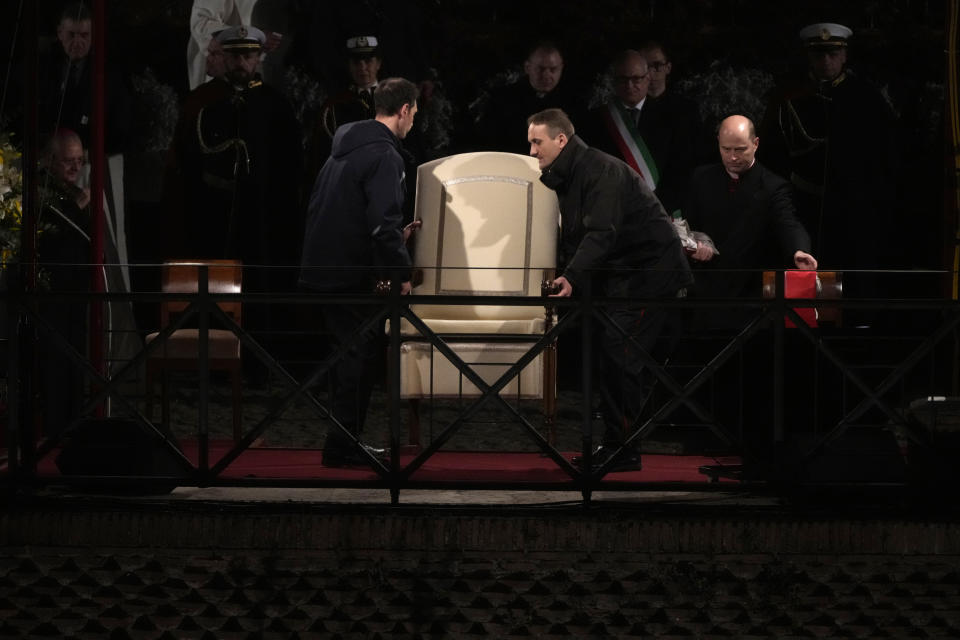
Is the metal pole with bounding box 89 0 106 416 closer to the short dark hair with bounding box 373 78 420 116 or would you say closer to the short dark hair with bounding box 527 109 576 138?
the short dark hair with bounding box 373 78 420 116

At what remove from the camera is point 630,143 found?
312 inches

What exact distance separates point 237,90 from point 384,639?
405 centimetres

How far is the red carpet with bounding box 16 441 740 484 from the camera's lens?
18.7 feet

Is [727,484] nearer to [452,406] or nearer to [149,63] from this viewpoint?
[452,406]

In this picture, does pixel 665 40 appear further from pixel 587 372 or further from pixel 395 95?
pixel 587 372

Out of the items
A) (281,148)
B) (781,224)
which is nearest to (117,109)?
(281,148)

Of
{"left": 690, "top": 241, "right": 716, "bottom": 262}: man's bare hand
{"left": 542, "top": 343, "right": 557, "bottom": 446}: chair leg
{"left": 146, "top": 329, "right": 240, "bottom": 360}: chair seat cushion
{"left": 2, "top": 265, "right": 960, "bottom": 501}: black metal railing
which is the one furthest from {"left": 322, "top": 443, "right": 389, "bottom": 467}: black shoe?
{"left": 690, "top": 241, "right": 716, "bottom": 262}: man's bare hand

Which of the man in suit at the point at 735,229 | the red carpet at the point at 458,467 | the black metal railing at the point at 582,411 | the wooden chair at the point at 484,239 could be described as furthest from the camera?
the man in suit at the point at 735,229

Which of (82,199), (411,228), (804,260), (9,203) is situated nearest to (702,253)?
(804,260)

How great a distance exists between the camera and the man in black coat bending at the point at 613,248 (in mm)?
5812

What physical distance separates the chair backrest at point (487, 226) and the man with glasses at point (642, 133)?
1.39 meters

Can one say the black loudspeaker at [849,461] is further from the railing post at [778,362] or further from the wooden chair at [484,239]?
the wooden chair at [484,239]

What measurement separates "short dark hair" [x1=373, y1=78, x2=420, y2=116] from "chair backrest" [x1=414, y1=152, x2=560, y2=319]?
25.9 inches

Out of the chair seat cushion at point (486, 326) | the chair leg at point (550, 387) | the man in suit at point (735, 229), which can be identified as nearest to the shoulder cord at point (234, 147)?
the chair seat cushion at point (486, 326)
